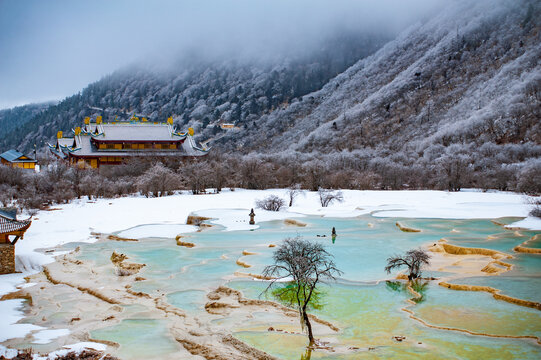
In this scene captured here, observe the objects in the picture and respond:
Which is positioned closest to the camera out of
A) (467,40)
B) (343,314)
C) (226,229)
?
(343,314)

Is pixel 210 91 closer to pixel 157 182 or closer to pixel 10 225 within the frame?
pixel 157 182

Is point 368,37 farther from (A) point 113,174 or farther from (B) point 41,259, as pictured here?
(B) point 41,259

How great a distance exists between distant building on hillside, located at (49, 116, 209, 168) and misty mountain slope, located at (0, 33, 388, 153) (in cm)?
4912

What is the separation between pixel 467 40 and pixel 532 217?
70.8m

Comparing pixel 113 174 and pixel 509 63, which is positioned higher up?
pixel 509 63

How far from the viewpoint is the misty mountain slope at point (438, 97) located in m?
66.4

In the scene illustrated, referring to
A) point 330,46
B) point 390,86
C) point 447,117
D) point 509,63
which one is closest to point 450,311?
point 447,117

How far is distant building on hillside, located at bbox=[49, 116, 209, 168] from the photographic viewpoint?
58.5 meters

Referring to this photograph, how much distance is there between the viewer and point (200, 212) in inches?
1323

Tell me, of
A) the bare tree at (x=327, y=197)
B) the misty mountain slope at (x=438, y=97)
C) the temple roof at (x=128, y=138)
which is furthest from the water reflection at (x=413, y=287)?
the misty mountain slope at (x=438, y=97)

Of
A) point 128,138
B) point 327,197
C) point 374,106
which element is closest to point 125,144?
point 128,138

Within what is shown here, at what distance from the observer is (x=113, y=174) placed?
172 feet

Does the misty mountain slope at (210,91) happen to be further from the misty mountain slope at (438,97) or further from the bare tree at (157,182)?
the bare tree at (157,182)

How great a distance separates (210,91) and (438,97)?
75534mm
